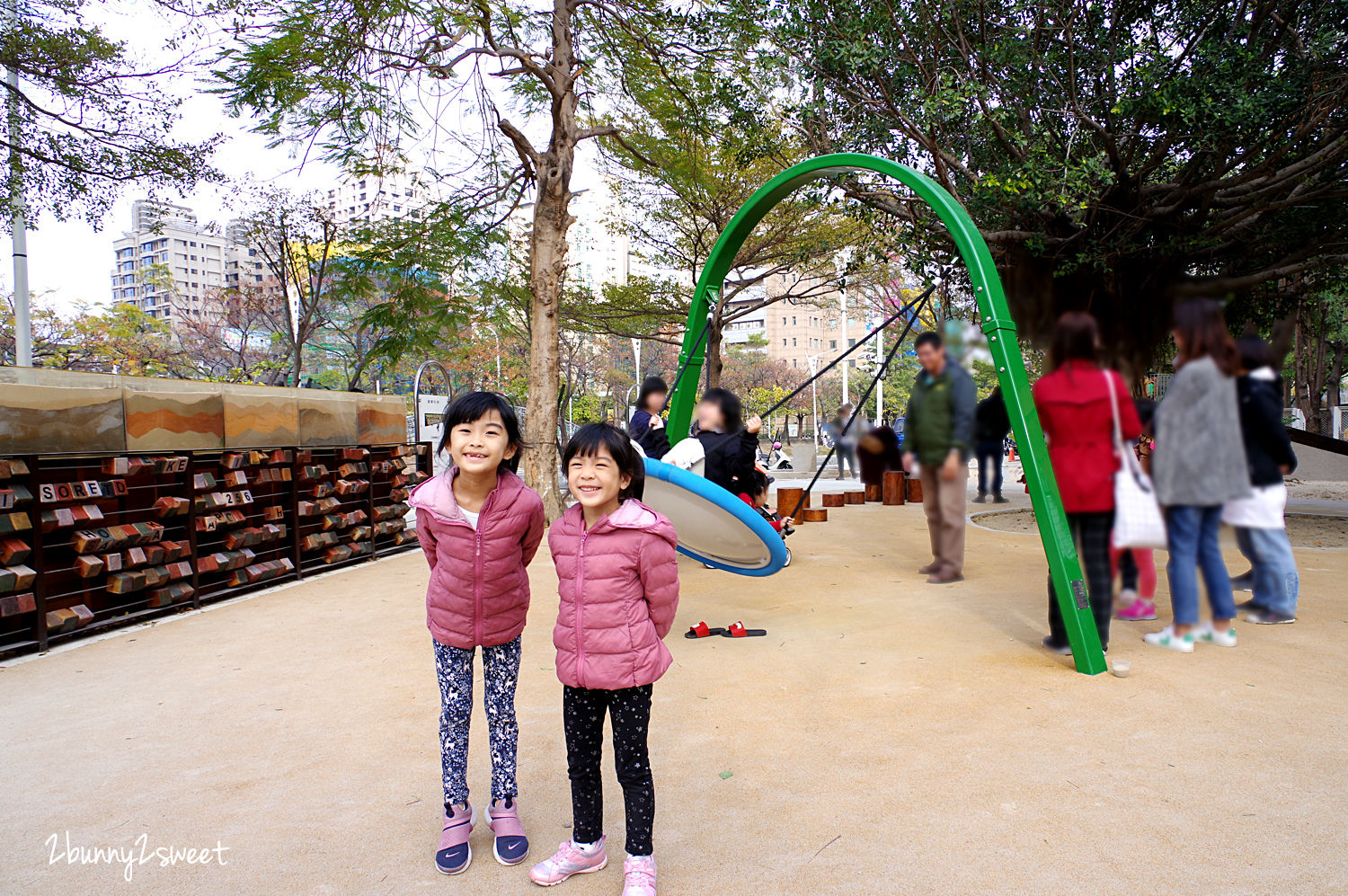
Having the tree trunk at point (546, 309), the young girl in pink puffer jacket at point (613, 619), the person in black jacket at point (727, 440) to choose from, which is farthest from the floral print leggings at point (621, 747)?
the tree trunk at point (546, 309)

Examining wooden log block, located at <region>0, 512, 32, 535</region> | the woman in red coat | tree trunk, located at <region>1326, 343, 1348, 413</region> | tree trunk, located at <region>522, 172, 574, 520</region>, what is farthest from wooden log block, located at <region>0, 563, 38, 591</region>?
tree trunk, located at <region>1326, 343, 1348, 413</region>

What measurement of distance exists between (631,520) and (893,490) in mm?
13505

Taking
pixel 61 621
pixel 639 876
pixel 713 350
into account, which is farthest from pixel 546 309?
pixel 639 876

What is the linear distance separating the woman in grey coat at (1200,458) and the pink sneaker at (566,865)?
2.42 meters

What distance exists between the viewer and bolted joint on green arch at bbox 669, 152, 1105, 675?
9.12 ft

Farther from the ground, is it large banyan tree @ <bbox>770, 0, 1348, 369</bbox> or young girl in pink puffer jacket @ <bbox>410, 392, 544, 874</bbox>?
large banyan tree @ <bbox>770, 0, 1348, 369</bbox>

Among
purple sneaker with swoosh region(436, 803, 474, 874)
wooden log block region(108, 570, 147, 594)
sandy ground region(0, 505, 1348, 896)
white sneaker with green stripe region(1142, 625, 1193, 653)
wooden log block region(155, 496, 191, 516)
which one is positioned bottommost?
sandy ground region(0, 505, 1348, 896)

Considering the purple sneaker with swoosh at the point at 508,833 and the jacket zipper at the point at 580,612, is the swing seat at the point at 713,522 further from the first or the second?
the purple sneaker with swoosh at the point at 508,833

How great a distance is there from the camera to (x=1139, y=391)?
0.85 metres

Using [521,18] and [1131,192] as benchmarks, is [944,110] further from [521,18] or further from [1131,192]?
[521,18]

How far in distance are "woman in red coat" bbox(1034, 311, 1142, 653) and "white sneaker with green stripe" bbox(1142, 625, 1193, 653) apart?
50 mm

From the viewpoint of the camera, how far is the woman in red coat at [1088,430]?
89cm

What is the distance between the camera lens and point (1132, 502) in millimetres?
858

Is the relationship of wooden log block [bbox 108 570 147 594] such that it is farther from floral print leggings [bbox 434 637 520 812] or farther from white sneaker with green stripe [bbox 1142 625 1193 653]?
white sneaker with green stripe [bbox 1142 625 1193 653]
